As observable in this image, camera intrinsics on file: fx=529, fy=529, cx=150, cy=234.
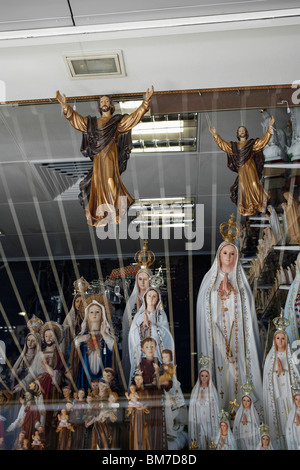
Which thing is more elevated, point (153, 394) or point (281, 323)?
point (281, 323)

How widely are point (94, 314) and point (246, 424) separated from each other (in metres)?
1.26

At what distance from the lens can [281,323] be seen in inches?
144

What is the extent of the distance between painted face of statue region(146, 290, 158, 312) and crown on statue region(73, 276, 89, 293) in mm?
454

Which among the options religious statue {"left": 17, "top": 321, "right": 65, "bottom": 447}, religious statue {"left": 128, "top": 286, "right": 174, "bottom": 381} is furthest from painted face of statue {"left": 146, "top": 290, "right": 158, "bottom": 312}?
religious statue {"left": 17, "top": 321, "right": 65, "bottom": 447}

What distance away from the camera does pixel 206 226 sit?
387 centimetres

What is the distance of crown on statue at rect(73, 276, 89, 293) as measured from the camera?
3.82 meters

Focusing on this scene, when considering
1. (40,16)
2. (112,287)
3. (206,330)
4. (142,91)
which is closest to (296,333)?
(206,330)

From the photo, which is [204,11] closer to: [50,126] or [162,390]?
[50,126]

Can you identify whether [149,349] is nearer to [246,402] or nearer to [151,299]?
[151,299]

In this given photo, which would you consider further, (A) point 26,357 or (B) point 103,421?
(A) point 26,357

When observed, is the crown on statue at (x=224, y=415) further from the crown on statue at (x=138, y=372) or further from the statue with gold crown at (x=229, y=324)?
the crown on statue at (x=138, y=372)

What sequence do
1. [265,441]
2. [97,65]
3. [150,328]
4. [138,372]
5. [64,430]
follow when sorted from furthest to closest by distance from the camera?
[97,65], [150,328], [138,372], [64,430], [265,441]

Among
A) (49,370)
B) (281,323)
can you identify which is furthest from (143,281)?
(281,323)
